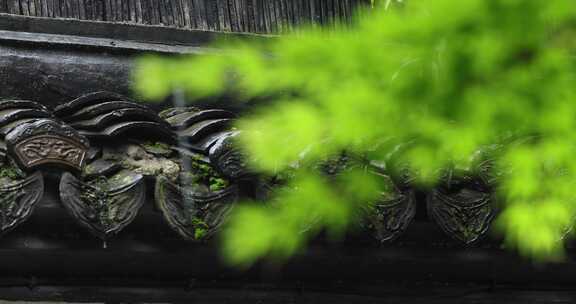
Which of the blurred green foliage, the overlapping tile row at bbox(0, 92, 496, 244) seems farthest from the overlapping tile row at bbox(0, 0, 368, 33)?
the blurred green foliage

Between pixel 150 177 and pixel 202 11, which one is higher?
pixel 202 11

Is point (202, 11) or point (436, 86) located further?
point (202, 11)

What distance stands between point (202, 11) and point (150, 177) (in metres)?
1.80

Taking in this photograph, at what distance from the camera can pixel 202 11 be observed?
519 centimetres

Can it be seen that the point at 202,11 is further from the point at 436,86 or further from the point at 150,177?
the point at 436,86

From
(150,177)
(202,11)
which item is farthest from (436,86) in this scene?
(202,11)

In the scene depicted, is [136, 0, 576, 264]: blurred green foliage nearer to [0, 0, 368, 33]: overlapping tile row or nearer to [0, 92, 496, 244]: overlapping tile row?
[0, 92, 496, 244]: overlapping tile row

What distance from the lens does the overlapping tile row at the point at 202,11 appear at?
4.88 metres

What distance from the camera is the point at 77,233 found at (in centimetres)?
364

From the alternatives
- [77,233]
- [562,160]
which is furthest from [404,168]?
[77,233]

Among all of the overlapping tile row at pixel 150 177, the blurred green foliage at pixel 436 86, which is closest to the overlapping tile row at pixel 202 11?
the overlapping tile row at pixel 150 177

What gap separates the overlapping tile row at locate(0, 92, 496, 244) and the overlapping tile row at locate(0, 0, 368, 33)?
99cm

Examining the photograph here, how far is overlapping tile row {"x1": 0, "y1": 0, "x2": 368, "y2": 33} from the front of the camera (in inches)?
192

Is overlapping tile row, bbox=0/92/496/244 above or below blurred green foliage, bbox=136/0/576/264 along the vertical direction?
below
